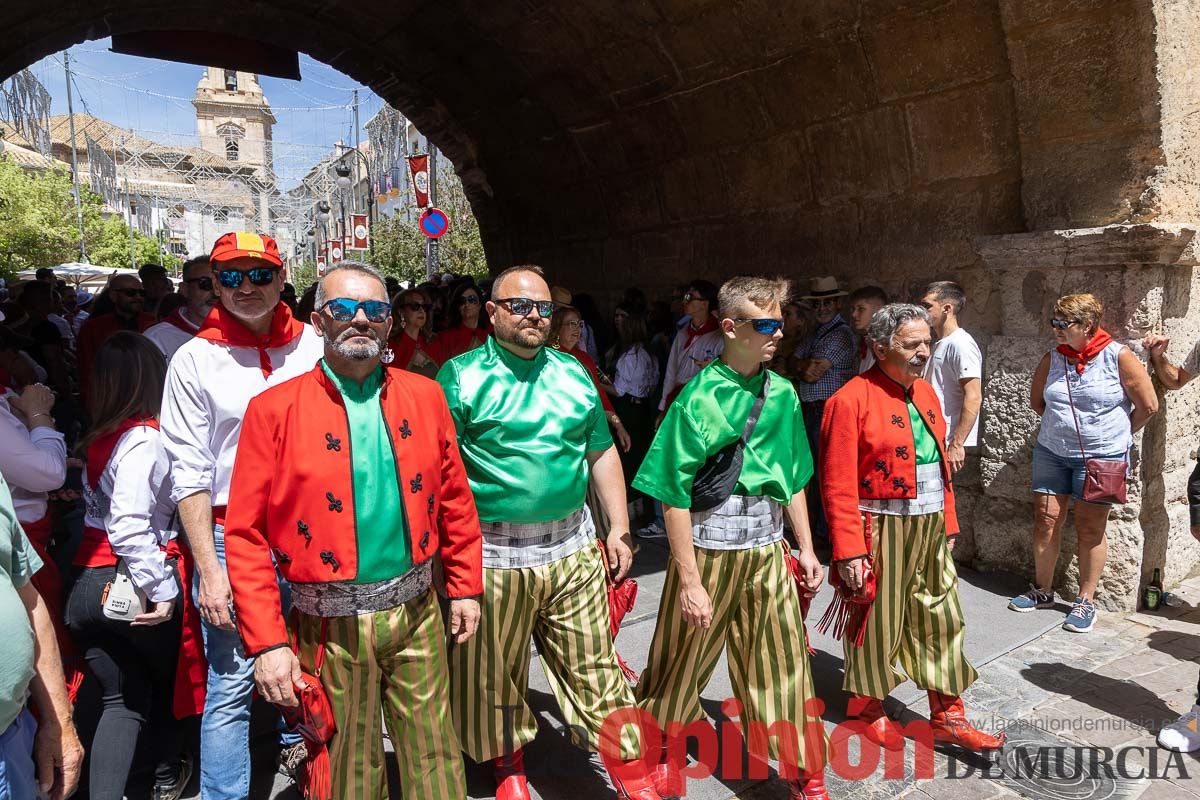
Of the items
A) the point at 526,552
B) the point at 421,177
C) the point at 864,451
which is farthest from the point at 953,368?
the point at 421,177

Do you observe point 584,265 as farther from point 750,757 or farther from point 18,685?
point 18,685

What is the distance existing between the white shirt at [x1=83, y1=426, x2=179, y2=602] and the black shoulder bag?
5.54ft

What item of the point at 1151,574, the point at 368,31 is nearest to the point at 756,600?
the point at 1151,574

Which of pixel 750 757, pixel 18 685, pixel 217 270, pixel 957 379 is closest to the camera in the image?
pixel 18 685

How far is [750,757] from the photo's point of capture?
2.83m

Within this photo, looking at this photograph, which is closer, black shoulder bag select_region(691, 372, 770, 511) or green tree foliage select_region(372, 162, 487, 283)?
black shoulder bag select_region(691, 372, 770, 511)

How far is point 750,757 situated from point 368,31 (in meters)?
7.55

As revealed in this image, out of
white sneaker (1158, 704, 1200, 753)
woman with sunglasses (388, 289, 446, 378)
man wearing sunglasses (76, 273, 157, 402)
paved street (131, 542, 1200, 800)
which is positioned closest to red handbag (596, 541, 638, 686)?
paved street (131, 542, 1200, 800)

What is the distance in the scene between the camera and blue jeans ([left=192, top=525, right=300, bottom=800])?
92.0 inches

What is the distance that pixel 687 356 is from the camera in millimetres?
5531

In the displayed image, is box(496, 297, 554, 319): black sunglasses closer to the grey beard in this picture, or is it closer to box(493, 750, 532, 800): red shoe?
the grey beard

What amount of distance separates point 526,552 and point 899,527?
1444 millimetres

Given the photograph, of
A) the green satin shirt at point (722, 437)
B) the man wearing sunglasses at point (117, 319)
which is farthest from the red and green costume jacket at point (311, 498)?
the man wearing sunglasses at point (117, 319)

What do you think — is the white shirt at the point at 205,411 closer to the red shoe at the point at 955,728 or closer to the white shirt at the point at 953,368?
the red shoe at the point at 955,728
